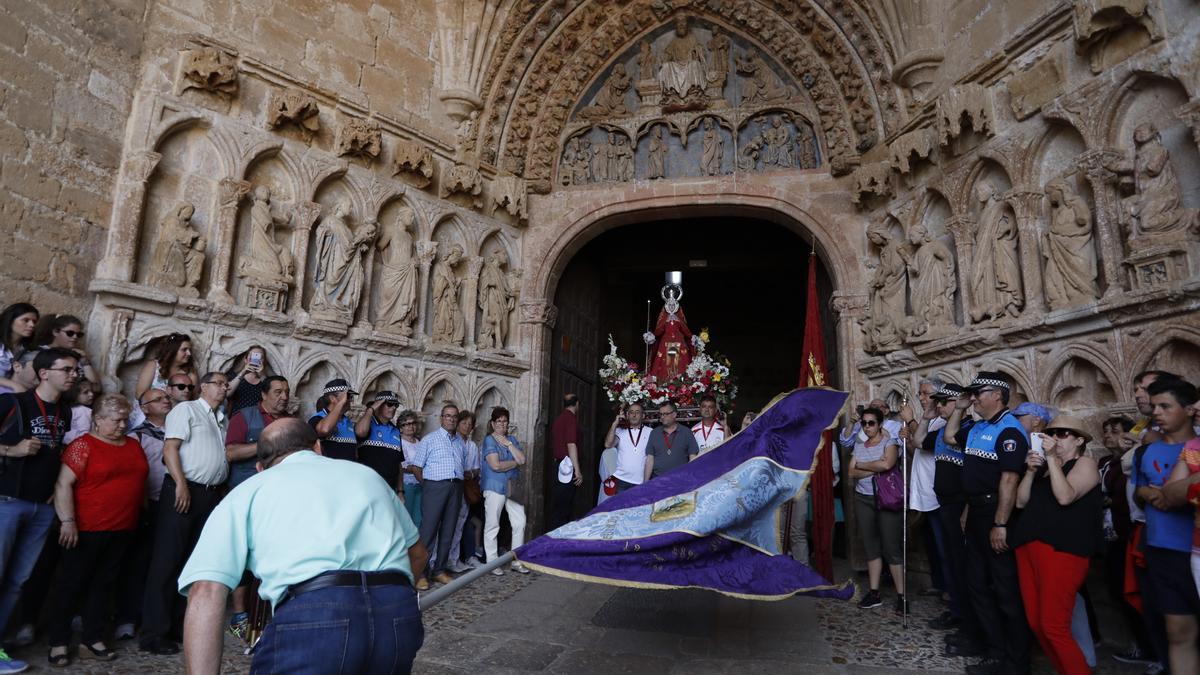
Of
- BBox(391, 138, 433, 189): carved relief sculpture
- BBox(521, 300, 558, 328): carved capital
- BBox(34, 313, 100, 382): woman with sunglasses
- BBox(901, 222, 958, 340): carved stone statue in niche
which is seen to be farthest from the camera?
BBox(521, 300, 558, 328): carved capital

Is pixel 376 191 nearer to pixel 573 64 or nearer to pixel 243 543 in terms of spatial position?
pixel 573 64

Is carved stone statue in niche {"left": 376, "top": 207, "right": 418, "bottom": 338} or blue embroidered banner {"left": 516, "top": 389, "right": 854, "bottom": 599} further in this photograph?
carved stone statue in niche {"left": 376, "top": 207, "right": 418, "bottom": 338}

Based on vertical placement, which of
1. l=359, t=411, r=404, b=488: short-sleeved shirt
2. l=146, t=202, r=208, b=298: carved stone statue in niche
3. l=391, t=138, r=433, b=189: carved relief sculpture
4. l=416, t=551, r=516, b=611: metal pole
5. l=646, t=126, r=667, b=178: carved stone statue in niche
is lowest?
l=416, t=551, r=516, b=611: metal pole

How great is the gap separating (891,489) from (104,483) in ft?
17.5

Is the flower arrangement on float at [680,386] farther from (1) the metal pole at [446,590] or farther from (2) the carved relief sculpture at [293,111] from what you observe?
(2) the carved relief sculpture at [293,111]

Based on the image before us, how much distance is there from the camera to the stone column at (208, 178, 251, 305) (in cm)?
641

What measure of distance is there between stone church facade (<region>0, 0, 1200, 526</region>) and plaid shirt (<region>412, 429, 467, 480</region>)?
1319 mm

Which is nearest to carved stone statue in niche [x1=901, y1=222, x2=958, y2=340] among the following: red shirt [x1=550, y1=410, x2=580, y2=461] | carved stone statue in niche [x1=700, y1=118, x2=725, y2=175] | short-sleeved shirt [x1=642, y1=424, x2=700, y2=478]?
short-sleeved shirt [x1=642, y1=424, x2=700, y2=478]

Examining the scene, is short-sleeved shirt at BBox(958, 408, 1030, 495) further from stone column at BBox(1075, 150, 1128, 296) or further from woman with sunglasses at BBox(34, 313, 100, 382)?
woman with sunglasses at BBox(34, 313, 100, 382)

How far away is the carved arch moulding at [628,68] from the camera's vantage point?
27.2ft

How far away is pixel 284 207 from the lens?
712 cm

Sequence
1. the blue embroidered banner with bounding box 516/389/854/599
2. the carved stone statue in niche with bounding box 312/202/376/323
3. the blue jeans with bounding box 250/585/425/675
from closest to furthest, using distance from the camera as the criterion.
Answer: the blue jeans with bounding box 250/585/425/675, the blue embroidered banner with bounding box 516/389/854/599, the carved stone statue in niche with bounding box 312/202/376/323

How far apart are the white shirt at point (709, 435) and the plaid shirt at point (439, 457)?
228 cm

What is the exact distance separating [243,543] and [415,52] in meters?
7.75
